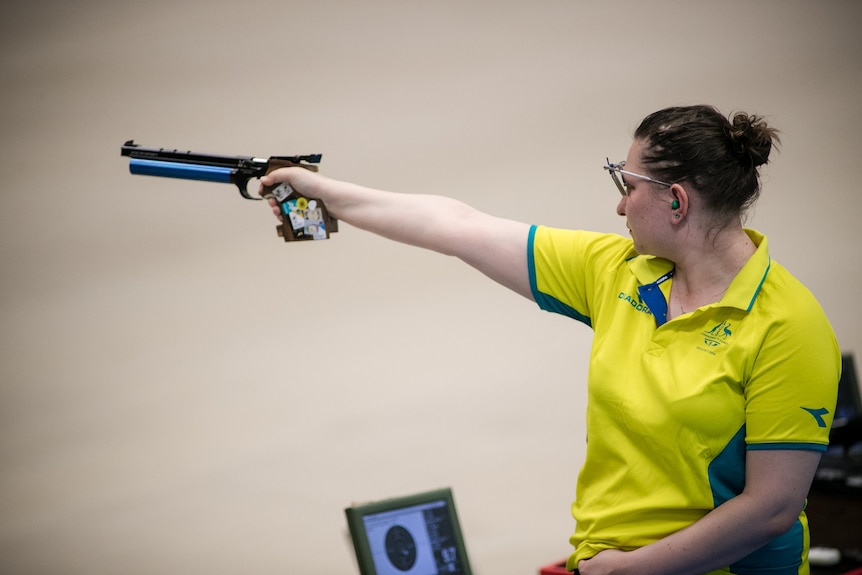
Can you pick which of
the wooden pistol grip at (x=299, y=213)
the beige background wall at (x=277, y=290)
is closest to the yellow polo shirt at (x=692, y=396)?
the wooden pistol grip at (x=299, y=213)

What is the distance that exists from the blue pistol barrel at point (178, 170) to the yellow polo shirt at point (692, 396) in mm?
851

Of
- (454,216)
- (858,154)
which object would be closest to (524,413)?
(454,216)

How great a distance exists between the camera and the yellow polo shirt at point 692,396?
1.38 metres

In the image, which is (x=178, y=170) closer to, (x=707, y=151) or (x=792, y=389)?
(x=707, y=151)

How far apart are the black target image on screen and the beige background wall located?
2.56 feet

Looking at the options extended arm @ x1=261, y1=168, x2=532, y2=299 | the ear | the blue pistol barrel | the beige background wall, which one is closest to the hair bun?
the ear

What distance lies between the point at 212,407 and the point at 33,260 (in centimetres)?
74

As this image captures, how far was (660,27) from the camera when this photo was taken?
11.6ft

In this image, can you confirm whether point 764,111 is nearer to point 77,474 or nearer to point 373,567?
point 373,567

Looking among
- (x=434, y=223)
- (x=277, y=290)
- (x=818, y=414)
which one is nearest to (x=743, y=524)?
(x=818, y=414)

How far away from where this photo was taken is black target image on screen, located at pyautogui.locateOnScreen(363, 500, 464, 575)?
2145 millimetres

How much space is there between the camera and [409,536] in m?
2.19

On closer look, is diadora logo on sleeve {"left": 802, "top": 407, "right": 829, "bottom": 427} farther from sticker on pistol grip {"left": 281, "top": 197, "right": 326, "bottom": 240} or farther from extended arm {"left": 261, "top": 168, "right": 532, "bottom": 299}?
sticker on pistol grip {"left": 281, "top": 197, "right": 326, "bottom": 240}

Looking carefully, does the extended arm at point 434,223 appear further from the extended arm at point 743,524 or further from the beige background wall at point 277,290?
the beige background wall at point 277,290
